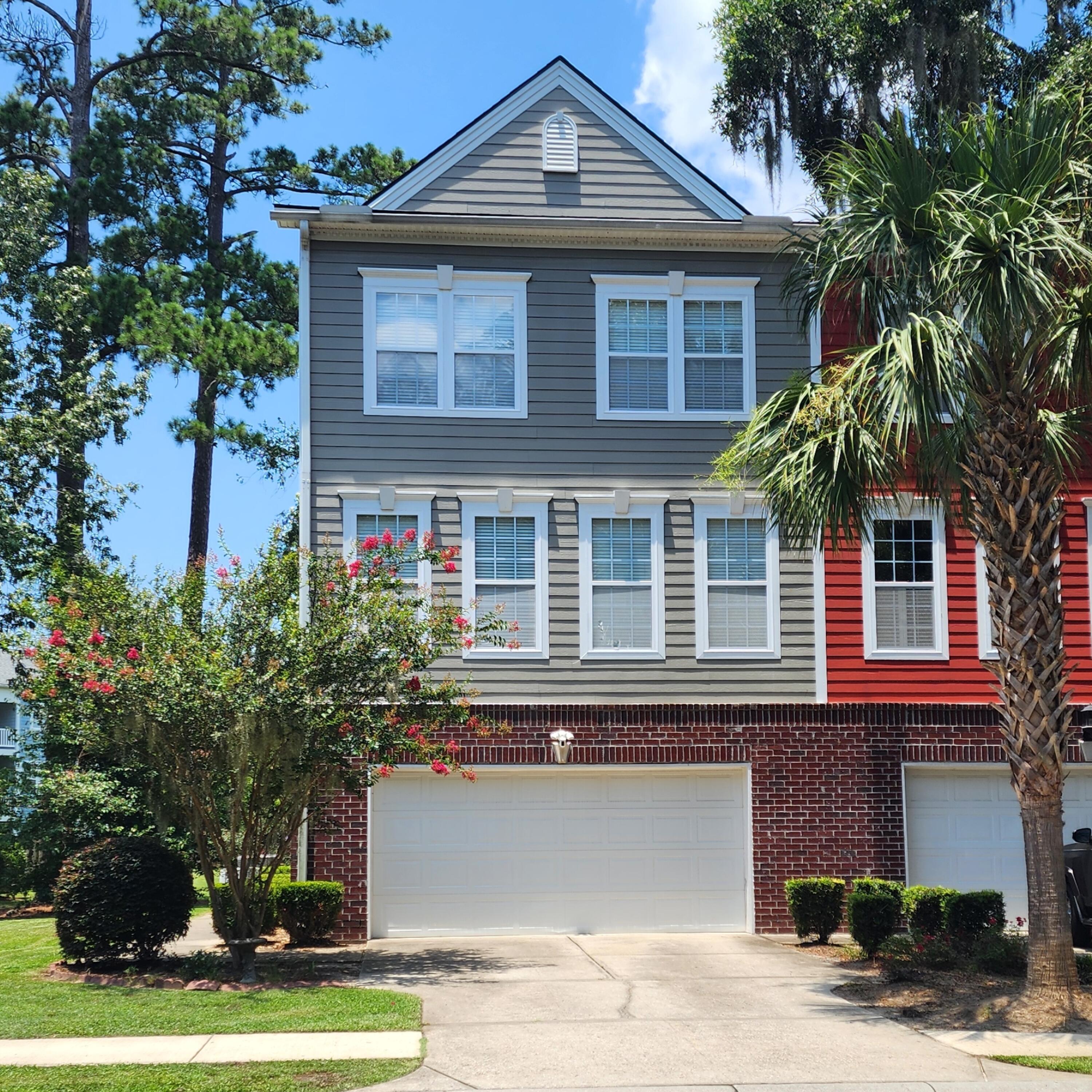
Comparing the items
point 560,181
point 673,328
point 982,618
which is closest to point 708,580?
point 673,328

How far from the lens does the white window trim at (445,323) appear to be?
1736cm

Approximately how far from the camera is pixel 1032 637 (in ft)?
38.1

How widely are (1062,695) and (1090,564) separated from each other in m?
6.79

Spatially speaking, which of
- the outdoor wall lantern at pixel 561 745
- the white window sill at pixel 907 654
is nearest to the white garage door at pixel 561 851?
the outdoor wall lantern at pixel 561 745

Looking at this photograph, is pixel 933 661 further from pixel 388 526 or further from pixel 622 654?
pixel 388 526

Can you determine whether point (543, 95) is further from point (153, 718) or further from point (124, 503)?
point (124, 503)

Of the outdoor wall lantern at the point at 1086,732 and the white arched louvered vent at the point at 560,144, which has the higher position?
the white arched louvered vent at the point at 560,144

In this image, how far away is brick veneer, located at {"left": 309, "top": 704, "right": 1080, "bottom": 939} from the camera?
17000 mm

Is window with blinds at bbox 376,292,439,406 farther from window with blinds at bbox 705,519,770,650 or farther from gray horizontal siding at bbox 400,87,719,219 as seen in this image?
window with blinds at bbox 705,519,770,650

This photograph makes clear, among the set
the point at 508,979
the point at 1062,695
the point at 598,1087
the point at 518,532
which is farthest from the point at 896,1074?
the point at 518,532

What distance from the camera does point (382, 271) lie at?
17.5 m

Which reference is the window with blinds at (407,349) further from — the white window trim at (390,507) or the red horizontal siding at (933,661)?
the red horizontal siding at (933,661)

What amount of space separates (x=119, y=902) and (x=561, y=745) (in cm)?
576

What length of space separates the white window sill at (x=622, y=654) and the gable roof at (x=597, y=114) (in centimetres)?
581
